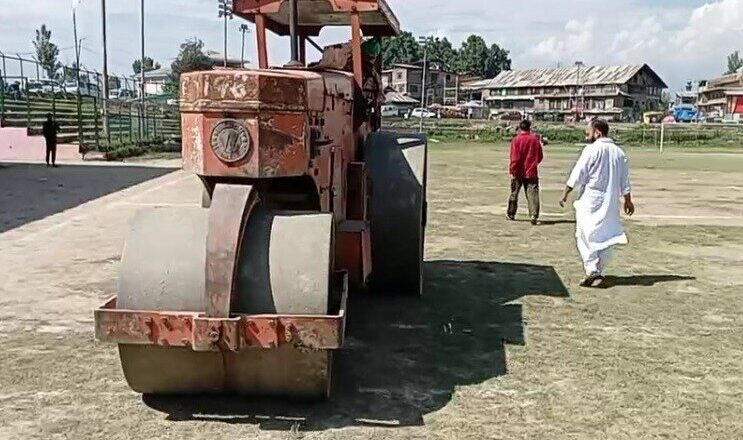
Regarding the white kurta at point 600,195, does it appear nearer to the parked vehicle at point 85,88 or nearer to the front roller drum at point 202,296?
the front roller drum at point 202,296

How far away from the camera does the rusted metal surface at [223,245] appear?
4879mm

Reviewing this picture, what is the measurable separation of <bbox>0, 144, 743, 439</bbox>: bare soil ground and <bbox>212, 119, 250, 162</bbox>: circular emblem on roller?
1462mm

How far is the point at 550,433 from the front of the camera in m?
5.13

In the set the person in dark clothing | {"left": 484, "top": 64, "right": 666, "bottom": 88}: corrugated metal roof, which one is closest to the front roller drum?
the person in dark clothing

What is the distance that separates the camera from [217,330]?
4.82m

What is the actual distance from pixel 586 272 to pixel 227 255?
5.26 metres

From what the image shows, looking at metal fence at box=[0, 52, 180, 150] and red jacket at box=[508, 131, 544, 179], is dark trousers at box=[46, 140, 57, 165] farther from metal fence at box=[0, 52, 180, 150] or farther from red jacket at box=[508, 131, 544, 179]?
red jacket at box=[508, 131, 544, 179]

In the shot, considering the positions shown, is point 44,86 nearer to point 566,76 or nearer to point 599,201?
point 599,201

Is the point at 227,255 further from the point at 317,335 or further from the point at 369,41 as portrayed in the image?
the point at 369,41

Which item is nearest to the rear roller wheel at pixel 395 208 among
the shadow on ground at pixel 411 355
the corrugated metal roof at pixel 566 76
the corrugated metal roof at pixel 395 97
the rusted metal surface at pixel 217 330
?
the shadow on ground at pixel 411 355

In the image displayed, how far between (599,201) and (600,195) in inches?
2.4

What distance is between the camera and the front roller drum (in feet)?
16.5

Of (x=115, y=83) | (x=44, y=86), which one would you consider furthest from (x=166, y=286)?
(x=115, y=83)

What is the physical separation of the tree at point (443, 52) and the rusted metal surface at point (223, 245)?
458 ft
